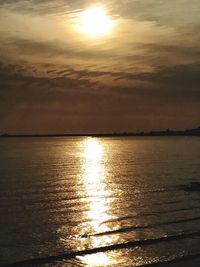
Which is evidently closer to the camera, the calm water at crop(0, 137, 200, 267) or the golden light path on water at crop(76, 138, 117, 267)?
the golden light path on water at crop(76, 138, 117, 267)

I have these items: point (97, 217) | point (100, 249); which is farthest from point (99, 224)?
point (100, 249)

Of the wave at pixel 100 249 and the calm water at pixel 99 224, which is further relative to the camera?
the calm water at pixel 99 224

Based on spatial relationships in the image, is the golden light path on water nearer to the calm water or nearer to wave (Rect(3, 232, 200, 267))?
the calm water

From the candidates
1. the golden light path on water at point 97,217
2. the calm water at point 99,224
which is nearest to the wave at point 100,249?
the calm water at point 99,224

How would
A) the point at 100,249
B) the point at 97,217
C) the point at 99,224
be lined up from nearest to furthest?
1. the point at 100,249
2. the point at 99,224
3. the point at 97,217

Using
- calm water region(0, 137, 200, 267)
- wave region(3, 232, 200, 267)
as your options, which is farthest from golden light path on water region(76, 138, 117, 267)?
wave region(3, 232, 200, 267)

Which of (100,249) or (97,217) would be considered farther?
(97,217)

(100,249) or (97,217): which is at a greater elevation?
(97,217)

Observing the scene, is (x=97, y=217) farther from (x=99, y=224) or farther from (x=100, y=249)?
(x=100, y=249)

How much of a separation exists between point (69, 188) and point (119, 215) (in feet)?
75.4

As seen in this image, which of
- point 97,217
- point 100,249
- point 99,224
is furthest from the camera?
point 97,217

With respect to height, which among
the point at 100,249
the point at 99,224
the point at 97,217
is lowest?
the point at 100,249

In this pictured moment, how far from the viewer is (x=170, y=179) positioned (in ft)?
240

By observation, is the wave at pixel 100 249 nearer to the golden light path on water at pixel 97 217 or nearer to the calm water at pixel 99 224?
the calm water at pixel 99 224
